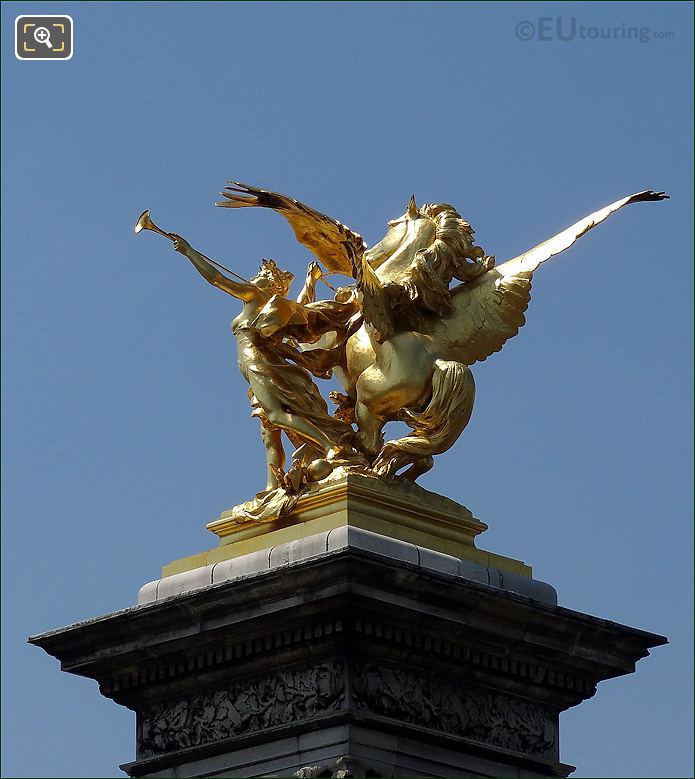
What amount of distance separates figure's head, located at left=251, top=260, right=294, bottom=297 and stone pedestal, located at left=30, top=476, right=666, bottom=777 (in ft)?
7.71

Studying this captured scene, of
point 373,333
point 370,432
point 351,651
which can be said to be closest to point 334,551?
point 351,651

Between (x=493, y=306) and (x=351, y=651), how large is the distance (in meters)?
4.07

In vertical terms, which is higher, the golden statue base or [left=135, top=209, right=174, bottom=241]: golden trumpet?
[left=135, top=209, right=174, bottom=241]: golden trumpet

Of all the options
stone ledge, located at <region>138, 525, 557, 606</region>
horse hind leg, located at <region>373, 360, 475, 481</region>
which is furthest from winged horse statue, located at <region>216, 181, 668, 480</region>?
stone ledge, located at <region>138, 525, 557, 606</region>

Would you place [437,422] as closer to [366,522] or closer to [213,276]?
[366,522]

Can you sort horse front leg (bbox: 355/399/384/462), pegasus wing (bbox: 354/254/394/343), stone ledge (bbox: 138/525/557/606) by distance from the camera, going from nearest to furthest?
stone ledge (bbox: 138/525/557/606) → horse front leg (bbox: 355/399/384/462) → pegasus wing (bbox: 354/254/394/343)

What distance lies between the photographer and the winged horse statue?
2416 centimetres

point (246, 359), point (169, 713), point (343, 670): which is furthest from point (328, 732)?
point (246, 359)

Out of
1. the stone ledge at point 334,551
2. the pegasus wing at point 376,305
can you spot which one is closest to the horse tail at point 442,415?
the pegasus wing at point 376,305

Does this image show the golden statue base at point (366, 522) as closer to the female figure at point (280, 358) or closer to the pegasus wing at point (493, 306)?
the female figure at point (280, 358)

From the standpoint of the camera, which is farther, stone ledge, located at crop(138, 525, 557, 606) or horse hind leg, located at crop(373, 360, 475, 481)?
horse hind leg, located at crop(373, 360, 475, 481)

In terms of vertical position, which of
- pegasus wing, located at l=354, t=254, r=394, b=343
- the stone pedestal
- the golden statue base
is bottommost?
the stone pedestal

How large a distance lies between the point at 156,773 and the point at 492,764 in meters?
3.01

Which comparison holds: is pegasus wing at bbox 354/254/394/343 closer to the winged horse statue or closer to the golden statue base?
the winged horse statue
